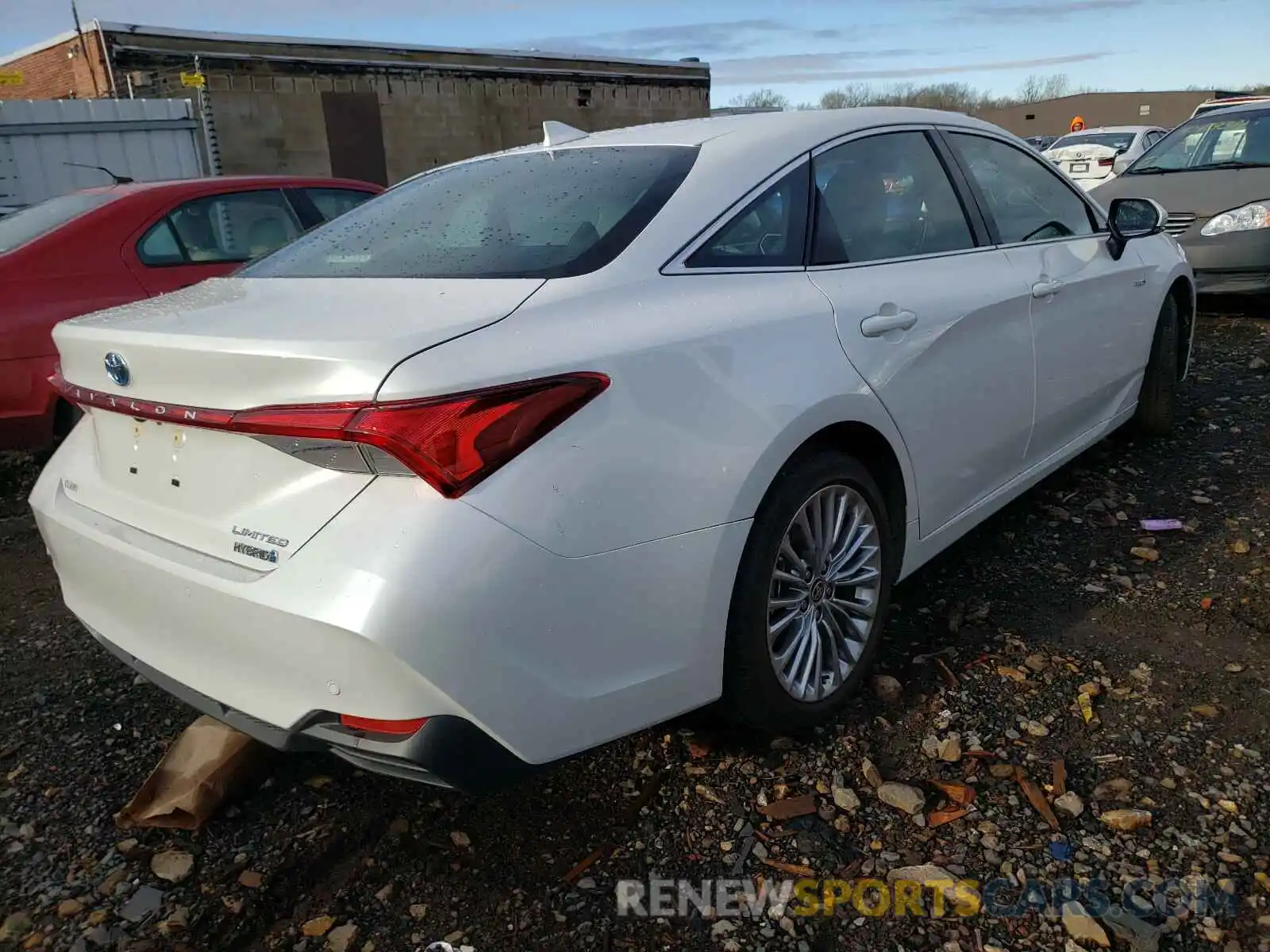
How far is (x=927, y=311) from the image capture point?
8.83 ft

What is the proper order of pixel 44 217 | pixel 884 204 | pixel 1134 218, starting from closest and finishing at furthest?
pixel 884 204 < pixel 1134 218 < pixel 44 217

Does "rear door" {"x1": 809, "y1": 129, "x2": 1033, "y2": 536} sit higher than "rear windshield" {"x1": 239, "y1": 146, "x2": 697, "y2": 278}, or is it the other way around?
"rear windshield" {"x1": 239, "y1": 146, "x2": 697, "y2": 278}

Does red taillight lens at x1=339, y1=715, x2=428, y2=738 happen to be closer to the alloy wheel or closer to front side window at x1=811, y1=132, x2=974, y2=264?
the alloy wheel

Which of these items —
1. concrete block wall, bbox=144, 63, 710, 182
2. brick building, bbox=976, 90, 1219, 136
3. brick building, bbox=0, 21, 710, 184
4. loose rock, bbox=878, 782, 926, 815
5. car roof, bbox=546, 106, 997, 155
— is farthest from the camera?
brick building, bbox=976, 90, 1219, 136

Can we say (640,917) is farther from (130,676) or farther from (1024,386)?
(1024,386)

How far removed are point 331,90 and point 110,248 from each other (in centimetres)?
1379

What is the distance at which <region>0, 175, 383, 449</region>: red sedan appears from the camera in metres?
4.43

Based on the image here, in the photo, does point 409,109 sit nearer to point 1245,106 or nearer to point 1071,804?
point 1245,106

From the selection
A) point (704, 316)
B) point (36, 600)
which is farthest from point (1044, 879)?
point (36, 600)

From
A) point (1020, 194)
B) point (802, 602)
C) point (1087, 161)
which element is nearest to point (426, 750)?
point (802, 602)

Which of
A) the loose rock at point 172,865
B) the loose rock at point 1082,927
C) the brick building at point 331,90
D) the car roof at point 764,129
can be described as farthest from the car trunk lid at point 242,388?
the brick building at point 331,90

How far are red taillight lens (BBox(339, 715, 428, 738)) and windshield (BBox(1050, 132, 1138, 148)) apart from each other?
59.0 feet

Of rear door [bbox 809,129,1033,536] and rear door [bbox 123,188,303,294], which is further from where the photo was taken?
rear door [bbox 123,188,303,294]

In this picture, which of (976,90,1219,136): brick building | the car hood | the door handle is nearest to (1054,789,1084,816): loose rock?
A: the door handle
